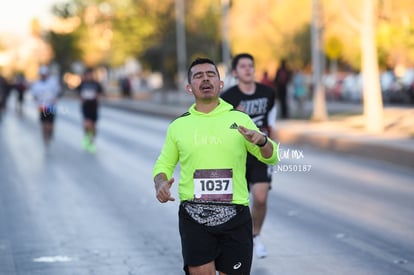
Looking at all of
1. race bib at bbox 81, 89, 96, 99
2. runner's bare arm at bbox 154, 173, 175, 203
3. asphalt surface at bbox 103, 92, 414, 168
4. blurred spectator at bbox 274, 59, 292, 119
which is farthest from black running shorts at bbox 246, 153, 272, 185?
blurred spectator at bbox 274, 59, 292, 119

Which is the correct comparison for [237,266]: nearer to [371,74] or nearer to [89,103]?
[89,103]

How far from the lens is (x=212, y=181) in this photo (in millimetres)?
5348

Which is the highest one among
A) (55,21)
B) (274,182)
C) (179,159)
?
(55,21)

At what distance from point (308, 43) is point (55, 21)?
37.0 metres

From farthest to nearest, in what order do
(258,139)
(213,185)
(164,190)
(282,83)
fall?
(282,83) < (213,185) < (164,190) < (258,139)

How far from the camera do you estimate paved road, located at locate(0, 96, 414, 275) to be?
8.38m

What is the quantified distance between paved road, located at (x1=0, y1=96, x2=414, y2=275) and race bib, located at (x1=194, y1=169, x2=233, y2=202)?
1.18 metres

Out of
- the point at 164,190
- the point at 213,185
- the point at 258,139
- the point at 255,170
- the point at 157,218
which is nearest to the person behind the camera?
the point at 258,139

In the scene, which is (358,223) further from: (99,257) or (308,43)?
(308,43)

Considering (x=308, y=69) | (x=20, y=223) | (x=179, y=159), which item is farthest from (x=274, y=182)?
(x=308, y=69)

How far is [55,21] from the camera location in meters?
91.6

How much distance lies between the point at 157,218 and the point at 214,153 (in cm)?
597

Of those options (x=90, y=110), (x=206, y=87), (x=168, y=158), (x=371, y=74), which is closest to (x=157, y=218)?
(x=168, y=158)

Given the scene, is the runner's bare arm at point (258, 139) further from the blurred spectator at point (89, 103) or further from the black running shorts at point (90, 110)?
the black running shorts at point (90, 110)
